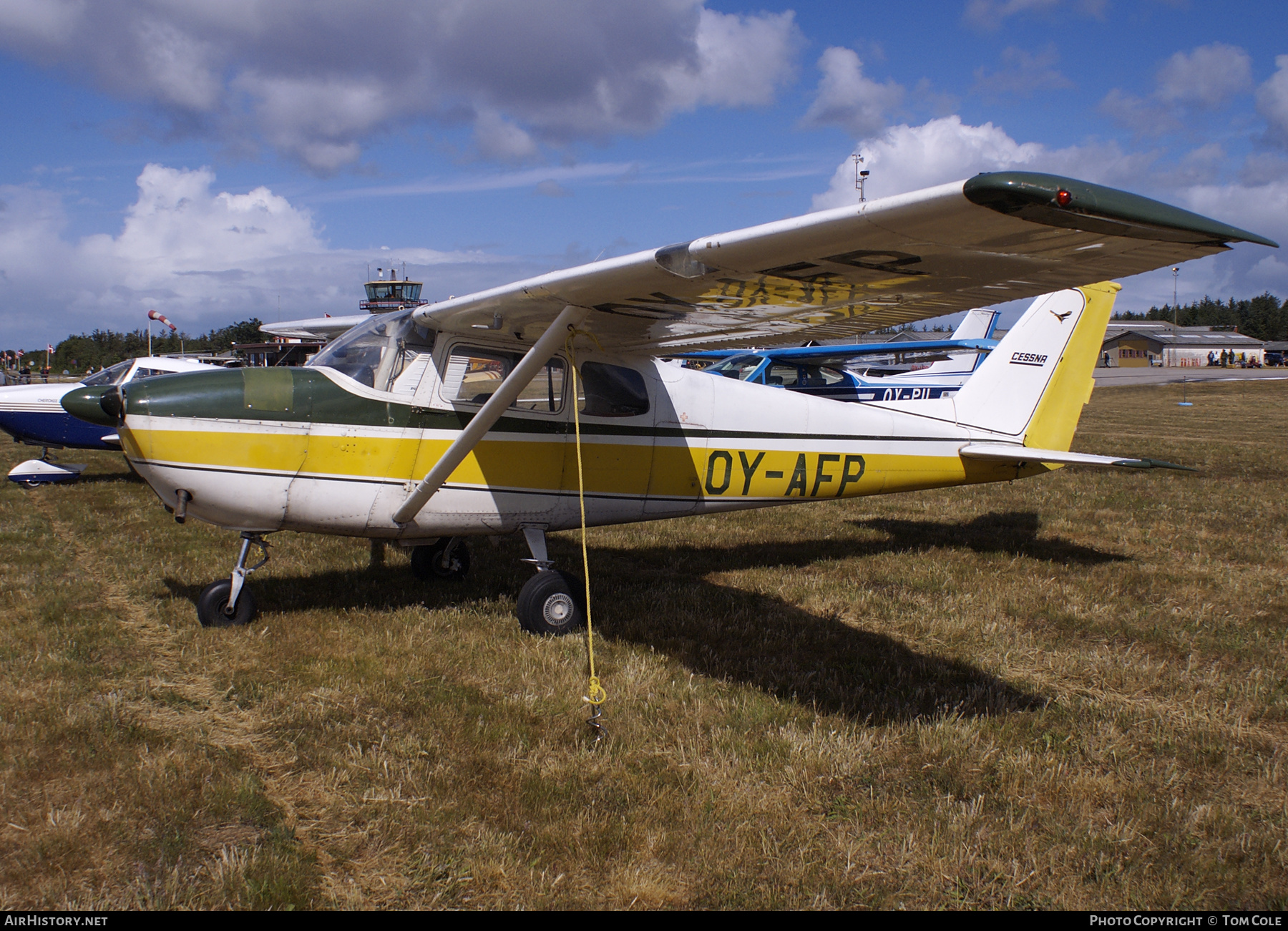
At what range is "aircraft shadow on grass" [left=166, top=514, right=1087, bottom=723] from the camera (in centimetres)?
448

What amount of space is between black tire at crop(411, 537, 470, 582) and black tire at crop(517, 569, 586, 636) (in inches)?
61.3

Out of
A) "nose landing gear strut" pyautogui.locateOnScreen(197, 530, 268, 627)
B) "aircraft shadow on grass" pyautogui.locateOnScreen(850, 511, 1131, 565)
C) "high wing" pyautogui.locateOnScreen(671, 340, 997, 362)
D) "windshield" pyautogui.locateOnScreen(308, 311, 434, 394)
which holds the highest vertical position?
"high wing" pyautogui.locateOnScreen(671, 340, 997, 362)

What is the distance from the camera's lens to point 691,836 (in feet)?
10.2

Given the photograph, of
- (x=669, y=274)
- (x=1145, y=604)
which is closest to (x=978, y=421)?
(x=1145, y=604)

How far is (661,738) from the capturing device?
12.7ft

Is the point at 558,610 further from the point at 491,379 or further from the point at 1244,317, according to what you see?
the point at 1244,317

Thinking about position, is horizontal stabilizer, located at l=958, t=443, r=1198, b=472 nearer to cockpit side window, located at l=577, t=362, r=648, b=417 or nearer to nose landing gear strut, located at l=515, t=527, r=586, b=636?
cockpit side window, located at l=577, t=362, r=648, b=417

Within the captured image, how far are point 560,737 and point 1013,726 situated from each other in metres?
2.22

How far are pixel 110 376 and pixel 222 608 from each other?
11440mm

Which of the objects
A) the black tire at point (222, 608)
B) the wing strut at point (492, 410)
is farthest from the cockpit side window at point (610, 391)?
the black tire at point (222, 608)

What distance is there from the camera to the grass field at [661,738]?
9.40 feet

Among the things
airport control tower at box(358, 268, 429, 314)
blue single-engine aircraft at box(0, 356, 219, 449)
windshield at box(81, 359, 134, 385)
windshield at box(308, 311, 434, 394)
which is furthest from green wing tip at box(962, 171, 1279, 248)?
airport control tower at box(358, 268, 429, 314)

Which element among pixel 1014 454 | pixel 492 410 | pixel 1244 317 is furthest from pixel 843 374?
pixel 1244 317

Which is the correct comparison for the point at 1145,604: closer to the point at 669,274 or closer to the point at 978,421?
the point at 978,421
